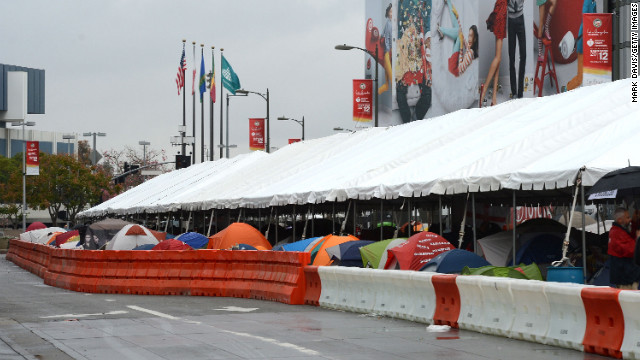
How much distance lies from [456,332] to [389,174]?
10.5m

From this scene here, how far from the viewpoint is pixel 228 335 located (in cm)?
1475

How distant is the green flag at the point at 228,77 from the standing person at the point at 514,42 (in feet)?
60.6

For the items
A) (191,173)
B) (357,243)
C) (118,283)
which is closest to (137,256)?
(118,283)

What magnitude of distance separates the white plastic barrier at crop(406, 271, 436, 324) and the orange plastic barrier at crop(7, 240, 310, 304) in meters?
4.52

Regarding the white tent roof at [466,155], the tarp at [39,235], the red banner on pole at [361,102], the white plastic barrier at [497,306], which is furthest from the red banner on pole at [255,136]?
the white plastic barrier at [497,306]

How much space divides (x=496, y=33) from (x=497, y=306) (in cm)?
5770

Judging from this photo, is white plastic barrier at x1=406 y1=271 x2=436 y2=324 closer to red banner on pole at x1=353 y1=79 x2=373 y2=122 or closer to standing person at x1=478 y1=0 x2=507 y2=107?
red banner on pole at x1=353 y1=79 x2=373 y2=122

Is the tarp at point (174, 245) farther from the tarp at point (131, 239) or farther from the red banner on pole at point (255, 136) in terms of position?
the red banner on pole at point (255, 136)

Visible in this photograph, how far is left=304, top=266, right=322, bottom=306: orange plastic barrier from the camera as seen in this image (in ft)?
67.4

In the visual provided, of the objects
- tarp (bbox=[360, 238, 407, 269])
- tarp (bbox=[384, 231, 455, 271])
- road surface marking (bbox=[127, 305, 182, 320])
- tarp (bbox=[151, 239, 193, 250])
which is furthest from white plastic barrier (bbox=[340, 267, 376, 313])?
tarp (bbox=[151, 239, 193, 250])

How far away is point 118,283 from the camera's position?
2580 cm

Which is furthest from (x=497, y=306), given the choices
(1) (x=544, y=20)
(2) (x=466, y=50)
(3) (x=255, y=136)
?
(2) (x=466, y=50)

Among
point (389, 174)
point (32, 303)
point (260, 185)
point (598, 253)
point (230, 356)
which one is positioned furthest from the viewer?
point (260, 185)

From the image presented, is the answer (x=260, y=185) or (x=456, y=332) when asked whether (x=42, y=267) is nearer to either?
(x=260, y=185)
